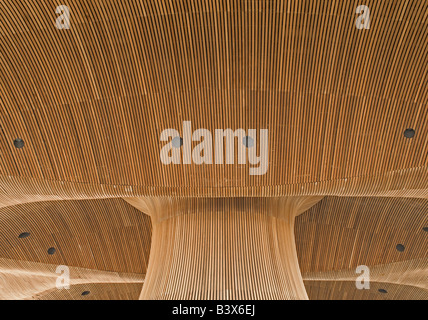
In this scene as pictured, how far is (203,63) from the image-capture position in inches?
290

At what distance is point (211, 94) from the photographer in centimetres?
769

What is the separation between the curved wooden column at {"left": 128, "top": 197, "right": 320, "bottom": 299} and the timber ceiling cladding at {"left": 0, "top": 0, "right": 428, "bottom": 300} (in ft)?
3.32

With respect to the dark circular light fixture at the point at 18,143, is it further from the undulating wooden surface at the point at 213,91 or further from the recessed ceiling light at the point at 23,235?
the recessed ceiling light at the point at 23,235

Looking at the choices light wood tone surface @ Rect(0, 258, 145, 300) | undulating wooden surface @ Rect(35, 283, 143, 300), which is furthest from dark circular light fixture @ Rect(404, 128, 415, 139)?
undulating wooden surface @ Rect(35, 283, 143, 300)

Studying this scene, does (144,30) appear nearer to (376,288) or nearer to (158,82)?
(158,82)

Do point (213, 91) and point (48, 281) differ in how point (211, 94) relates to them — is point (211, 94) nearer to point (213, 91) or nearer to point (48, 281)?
point (213, 91)

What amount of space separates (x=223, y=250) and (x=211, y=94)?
2992 mm

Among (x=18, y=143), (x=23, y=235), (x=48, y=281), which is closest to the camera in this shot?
(x=18, y=143)

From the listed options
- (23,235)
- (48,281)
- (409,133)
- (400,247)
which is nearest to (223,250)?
(409,133)

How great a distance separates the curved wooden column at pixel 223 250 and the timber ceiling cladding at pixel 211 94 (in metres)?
1.01

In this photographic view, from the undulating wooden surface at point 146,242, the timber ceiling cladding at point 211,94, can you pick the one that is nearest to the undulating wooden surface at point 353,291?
the undulating wooden surface at point 146,242

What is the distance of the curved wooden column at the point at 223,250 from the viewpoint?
29.2 feet
